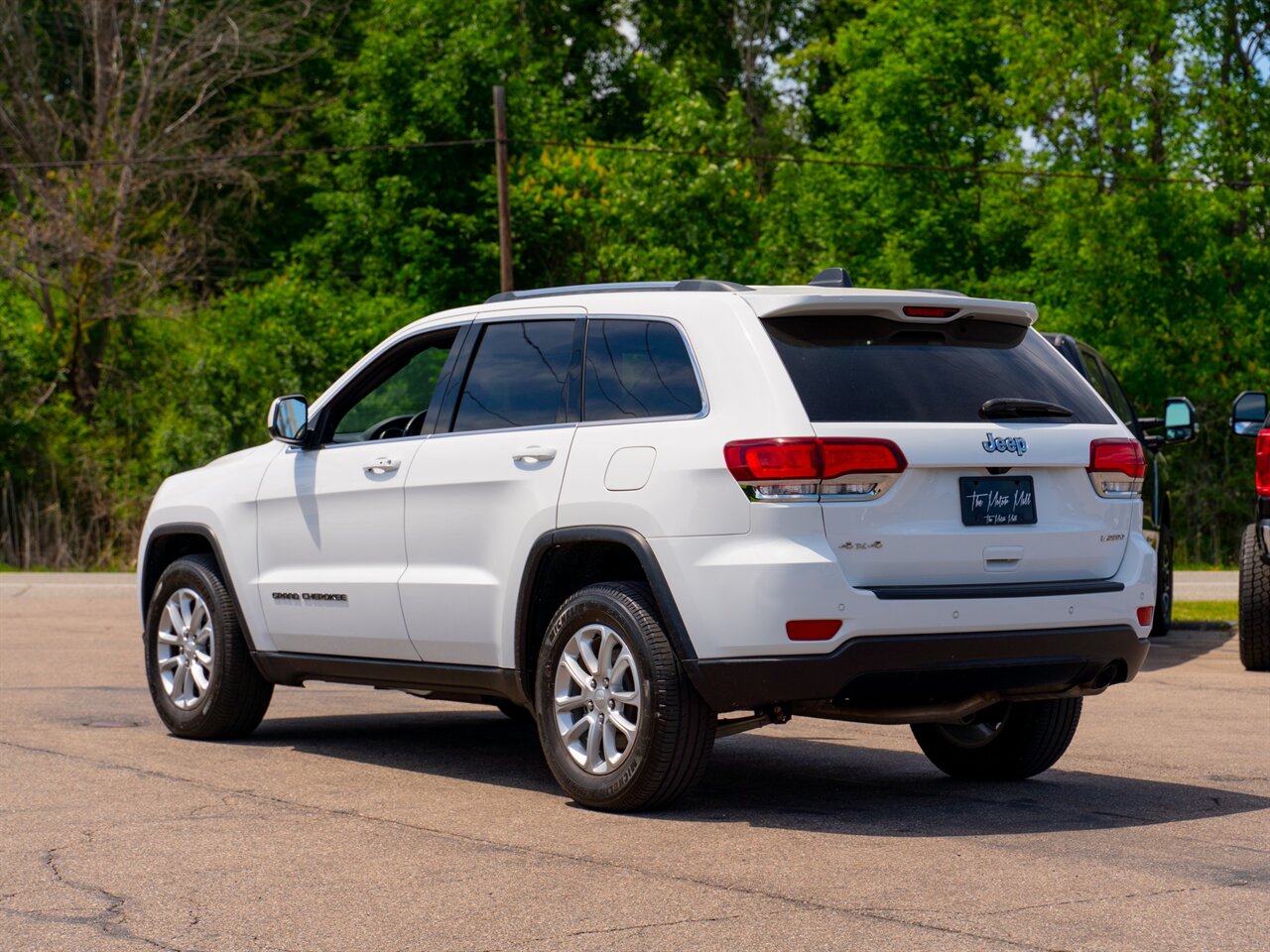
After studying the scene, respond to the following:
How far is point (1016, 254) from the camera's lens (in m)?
35.8

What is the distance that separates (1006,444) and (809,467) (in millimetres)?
847

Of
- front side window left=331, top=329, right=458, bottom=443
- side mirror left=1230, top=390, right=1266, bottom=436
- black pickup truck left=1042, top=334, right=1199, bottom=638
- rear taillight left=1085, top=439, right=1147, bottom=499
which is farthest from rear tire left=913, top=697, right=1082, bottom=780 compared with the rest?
side mirror left=1230, top=390, right=1266, bottom=436

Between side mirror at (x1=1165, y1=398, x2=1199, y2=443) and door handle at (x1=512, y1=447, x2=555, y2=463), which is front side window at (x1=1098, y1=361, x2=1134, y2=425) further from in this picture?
door handle at (x1=512, y1=447, x2=555, y2=463)

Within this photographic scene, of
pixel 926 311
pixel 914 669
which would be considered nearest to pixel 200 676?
pixel 914 669

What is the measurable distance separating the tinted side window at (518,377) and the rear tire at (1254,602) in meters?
6.36

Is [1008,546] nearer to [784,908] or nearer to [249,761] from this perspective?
[784,908]

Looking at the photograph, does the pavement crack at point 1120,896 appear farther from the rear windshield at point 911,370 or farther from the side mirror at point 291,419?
the side mirror at point 291,419

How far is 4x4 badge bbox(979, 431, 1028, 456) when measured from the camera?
661 cm

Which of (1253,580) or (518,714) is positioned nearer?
(518,714)

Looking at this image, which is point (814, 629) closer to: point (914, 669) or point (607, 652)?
point (914, 669)

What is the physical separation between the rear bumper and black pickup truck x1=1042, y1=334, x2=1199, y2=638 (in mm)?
4743

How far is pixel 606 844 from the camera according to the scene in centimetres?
616

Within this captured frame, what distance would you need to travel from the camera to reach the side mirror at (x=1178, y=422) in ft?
40.0

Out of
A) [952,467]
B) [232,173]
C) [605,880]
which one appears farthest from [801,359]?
[232,173]
